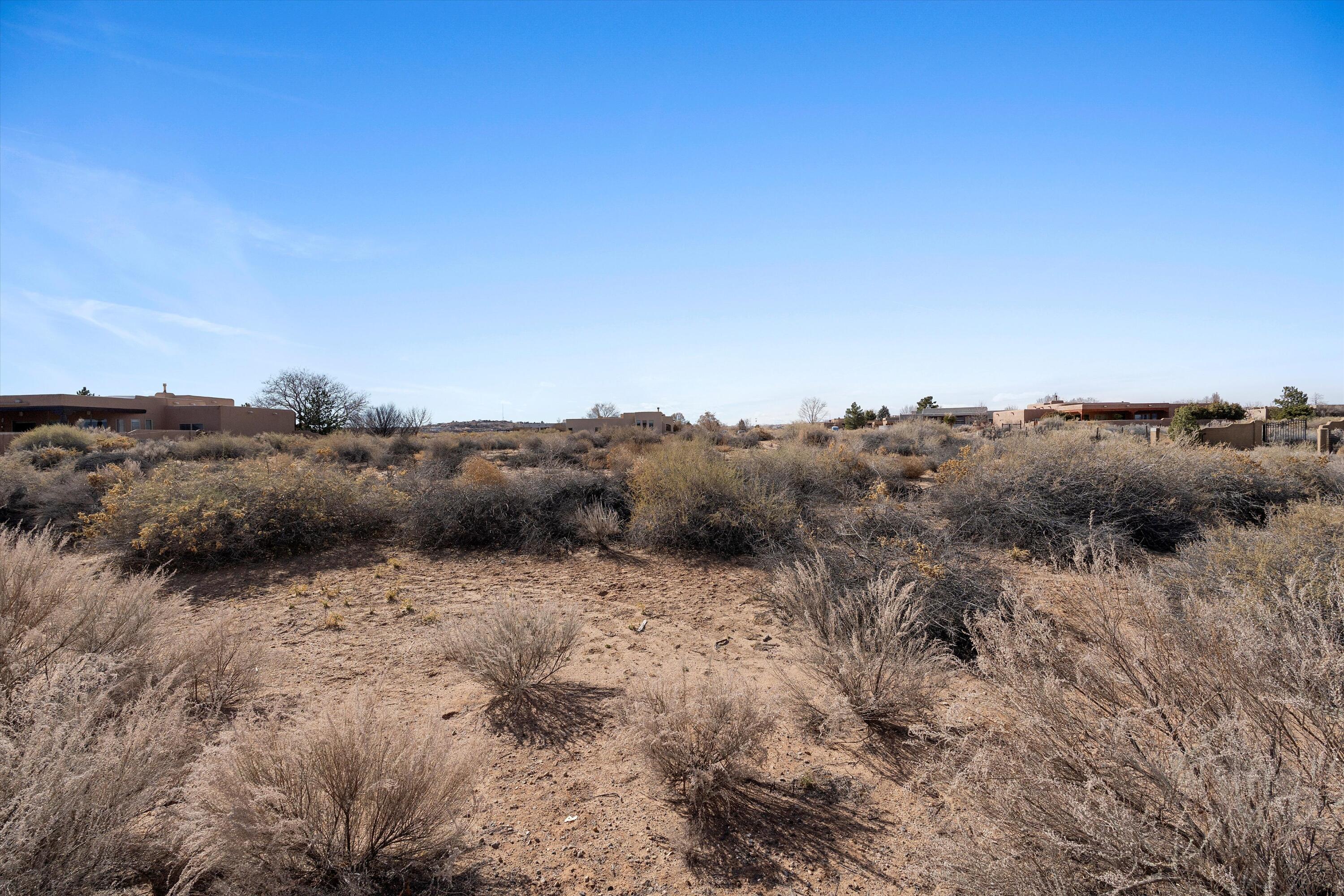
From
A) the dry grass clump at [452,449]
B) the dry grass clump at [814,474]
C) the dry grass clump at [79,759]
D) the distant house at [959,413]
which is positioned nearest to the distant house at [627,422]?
the dry grass clump at [452,449]

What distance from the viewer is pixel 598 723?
4.15 metres

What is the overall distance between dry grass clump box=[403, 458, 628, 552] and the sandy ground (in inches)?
53.0

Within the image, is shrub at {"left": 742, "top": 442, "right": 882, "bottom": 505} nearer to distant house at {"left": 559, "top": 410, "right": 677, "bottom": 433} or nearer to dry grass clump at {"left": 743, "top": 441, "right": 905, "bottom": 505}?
dry grass clump at {"left": 743, "top": 441, "right": 905, "bottom": 505}

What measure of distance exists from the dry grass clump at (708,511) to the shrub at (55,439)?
22.4 metres

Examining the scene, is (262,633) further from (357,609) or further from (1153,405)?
(1153,405)

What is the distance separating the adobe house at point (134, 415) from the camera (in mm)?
33625

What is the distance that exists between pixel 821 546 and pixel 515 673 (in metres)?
4.00

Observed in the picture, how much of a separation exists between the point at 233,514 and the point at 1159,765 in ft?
34.3

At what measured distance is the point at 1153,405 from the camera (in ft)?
181

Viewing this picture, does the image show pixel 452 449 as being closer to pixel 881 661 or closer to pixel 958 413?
pixel 881 661

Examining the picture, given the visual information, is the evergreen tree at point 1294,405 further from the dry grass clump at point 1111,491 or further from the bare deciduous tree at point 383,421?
the bare deciduous tree at point 383,421

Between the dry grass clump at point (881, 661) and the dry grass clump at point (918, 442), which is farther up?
the dry grass clump at point (918, 442)

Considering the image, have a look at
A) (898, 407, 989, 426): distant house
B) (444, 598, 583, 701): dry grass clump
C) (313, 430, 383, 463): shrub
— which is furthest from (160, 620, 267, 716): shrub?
(898, 407, 989, 426): distant house

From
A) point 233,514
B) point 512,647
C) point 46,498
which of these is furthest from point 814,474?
point 46,498
